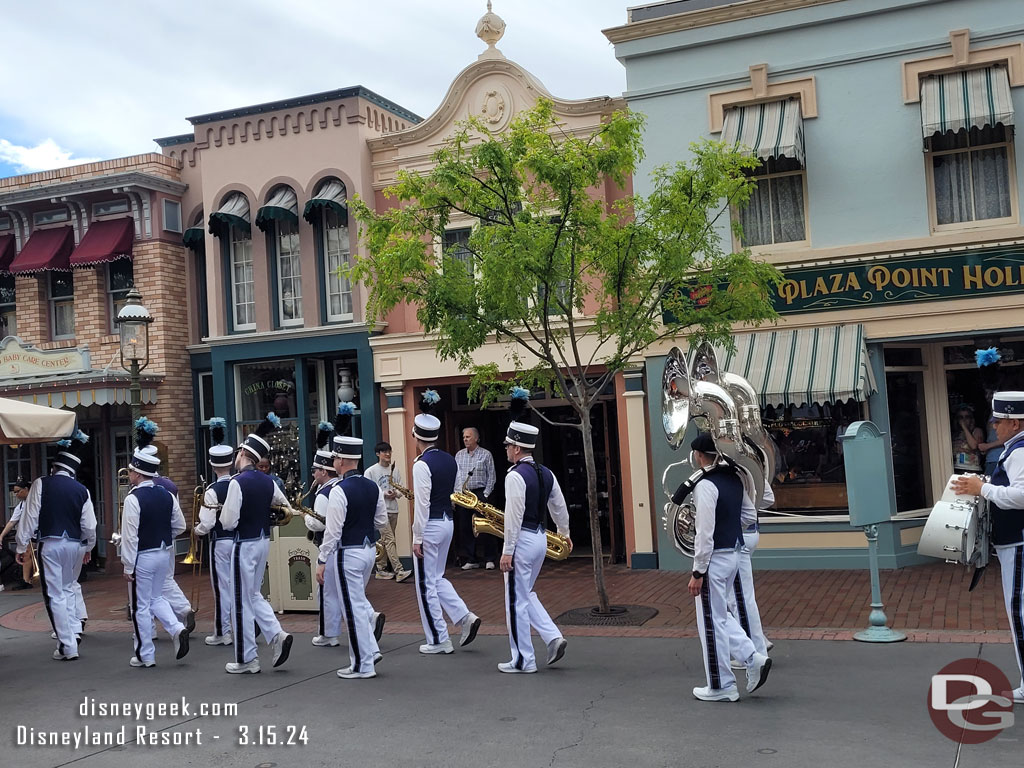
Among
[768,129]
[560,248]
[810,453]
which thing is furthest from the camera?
[810,453]

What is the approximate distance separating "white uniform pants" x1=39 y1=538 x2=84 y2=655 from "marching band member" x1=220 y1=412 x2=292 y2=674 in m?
1.93

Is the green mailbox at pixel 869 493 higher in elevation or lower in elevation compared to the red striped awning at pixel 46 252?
lower

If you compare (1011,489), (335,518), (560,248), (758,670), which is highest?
(560,248)

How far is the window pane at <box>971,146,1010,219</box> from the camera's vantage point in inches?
492

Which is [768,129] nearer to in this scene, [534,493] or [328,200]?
[328,200]

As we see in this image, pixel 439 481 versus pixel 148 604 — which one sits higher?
pixel 439 481

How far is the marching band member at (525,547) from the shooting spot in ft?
27.4

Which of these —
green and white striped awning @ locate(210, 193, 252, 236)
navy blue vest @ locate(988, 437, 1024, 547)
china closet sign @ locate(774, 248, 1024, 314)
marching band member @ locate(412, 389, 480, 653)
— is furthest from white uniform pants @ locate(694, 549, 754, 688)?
green and white striped awning @ locate(210, 193, 252, 236)

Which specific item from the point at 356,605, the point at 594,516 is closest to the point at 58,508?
the point at 356,605

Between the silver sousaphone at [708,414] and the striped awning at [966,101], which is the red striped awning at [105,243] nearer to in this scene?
the silver sousaphone at [708,414]

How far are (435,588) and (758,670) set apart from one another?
329 cm

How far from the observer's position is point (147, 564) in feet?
30.9

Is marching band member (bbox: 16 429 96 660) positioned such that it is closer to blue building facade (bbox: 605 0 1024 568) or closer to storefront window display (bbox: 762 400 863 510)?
blue building facade (bbox: 605 0 1024 568)
